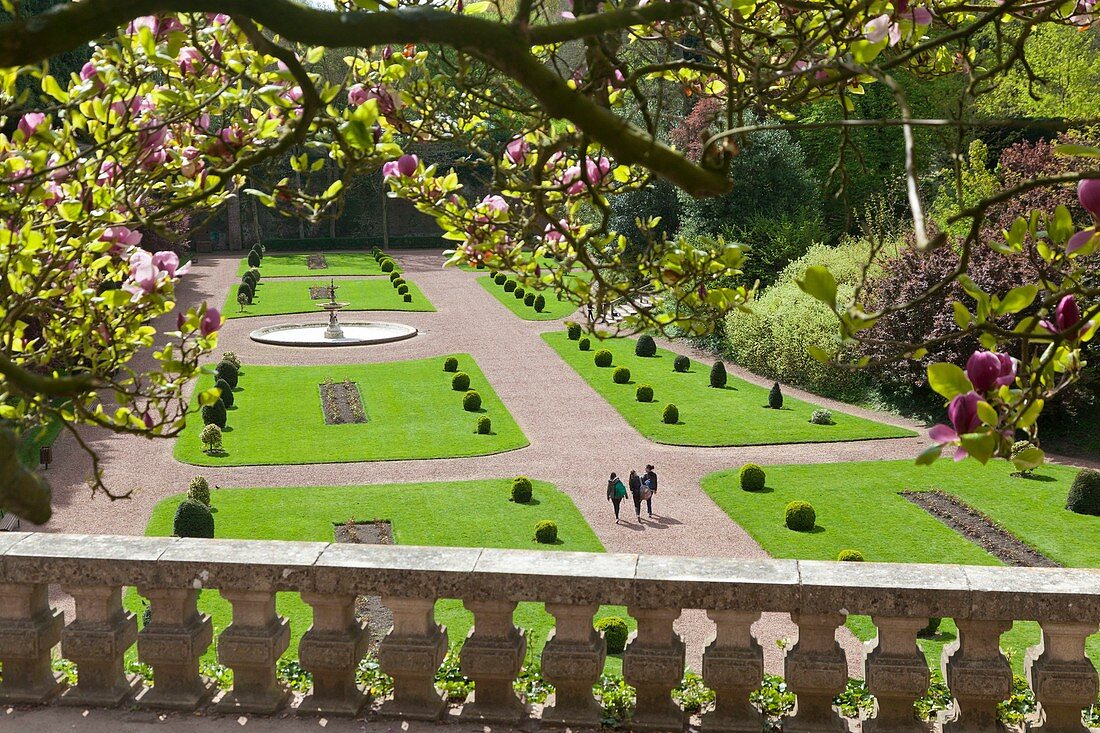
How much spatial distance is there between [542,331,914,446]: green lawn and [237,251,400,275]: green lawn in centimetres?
2497

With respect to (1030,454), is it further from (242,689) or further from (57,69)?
(57,69)

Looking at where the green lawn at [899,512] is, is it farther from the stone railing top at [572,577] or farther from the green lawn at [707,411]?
the stone railing top at [572,577]

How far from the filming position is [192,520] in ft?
60.4

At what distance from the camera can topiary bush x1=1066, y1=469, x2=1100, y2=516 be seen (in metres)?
20.2

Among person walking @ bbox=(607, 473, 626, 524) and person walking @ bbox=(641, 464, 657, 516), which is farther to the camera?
person walking @ bbox=(641, 464, 657, 516)

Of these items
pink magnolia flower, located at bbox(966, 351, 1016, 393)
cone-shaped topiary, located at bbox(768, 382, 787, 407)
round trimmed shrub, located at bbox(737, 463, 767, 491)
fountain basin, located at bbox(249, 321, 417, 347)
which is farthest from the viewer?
fountain basin, located at bbox(249, 321, 417, 347)

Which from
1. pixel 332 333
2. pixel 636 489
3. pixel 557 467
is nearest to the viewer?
pixel 636 489

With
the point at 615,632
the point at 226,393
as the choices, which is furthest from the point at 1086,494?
the point at 226,393

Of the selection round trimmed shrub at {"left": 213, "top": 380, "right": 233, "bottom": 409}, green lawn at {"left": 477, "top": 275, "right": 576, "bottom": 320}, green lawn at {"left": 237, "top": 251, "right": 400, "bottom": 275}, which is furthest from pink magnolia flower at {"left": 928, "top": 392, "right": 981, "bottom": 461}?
green lawn at {"left": 237, "top": 251, "right": 400, "bottom": 275}

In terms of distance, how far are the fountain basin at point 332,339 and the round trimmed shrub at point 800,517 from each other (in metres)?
20.7

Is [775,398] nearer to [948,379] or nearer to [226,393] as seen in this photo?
[226,393]

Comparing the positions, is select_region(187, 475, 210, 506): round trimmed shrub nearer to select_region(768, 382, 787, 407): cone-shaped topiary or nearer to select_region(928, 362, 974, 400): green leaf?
select_region(768, 382, 787, 407): cone-shaped topiary

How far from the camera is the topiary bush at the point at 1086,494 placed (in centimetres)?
2023

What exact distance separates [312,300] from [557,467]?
25.8 meters
